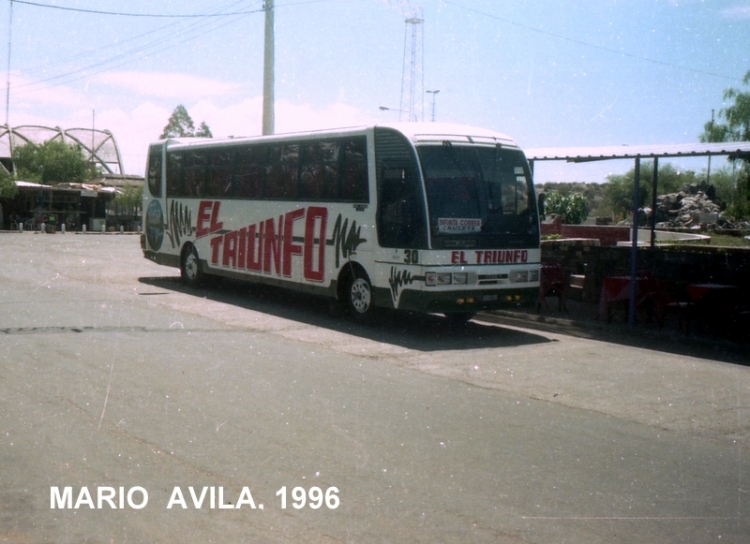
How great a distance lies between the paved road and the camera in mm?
5105

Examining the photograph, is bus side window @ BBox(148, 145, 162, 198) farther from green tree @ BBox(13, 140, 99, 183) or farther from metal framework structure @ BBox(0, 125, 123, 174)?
metal framework structure @ BBox(0, 125, 123, 174)

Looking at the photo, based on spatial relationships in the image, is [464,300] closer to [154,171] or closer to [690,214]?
[154,171]

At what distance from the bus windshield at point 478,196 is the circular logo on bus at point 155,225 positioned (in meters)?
9.84

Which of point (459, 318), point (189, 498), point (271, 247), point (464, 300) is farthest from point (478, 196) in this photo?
point (189, 498)

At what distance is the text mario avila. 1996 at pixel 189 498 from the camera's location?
5285mm

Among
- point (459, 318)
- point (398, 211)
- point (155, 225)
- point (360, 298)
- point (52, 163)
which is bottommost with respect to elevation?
point (459, 318)

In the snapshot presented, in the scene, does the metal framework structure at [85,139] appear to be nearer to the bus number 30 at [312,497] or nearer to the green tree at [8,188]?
the green tree at [8,188]

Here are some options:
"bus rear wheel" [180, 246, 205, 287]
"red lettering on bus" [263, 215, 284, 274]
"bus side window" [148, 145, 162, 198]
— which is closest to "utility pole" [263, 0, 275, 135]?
"bus side window" [148, 145, 162, 198]

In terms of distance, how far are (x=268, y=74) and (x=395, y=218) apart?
2033cm

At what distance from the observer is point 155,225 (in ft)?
68.2

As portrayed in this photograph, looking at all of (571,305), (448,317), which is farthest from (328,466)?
(571,305)

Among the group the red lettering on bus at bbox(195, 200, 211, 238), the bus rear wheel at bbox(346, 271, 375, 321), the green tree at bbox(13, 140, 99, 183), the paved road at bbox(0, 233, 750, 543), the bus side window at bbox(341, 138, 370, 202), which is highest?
the green tree at bbox(13, 140, 99, 183)

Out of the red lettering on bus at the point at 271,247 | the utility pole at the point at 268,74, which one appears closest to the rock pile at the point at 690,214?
the utility pole at the point at 268,74

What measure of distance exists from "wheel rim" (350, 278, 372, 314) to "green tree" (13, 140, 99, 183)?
67245 mm
